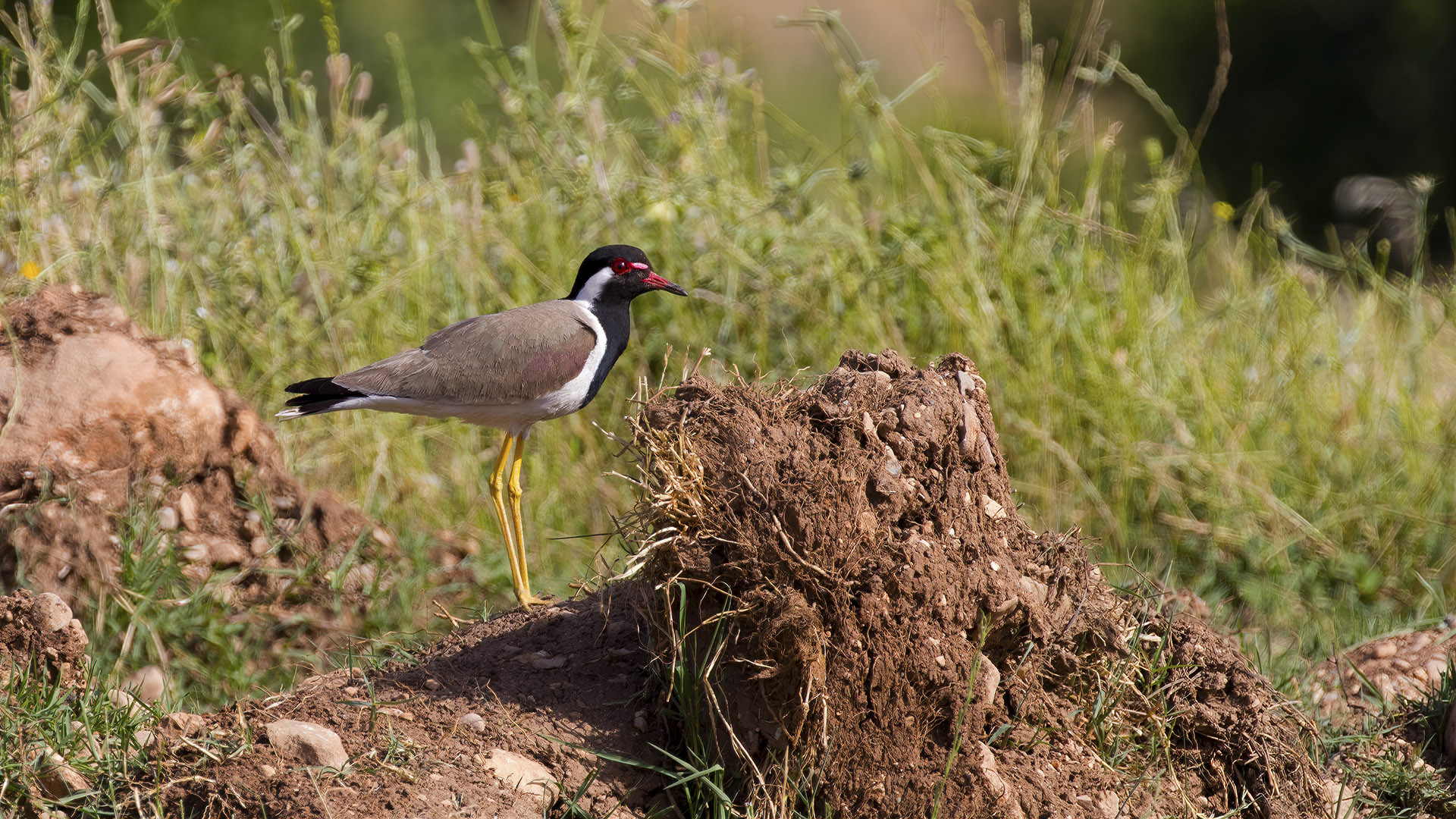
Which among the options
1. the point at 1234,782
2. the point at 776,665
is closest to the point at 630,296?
the point at 776,665

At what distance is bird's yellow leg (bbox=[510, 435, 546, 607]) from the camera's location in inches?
158

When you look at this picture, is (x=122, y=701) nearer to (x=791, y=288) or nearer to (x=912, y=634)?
(x=912, y=634)

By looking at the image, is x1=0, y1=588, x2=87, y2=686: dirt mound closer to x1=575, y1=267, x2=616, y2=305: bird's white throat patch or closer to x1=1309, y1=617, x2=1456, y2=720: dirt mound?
x1=575, y1=267, x2=616, y2=305: bird's white throat patch

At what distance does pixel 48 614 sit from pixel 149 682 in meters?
0.98

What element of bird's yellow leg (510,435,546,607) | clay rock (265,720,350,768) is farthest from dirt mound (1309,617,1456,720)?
clay rock (265,720,350,768)

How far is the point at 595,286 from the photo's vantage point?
462 cm

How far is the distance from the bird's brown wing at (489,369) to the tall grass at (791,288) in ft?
3.36

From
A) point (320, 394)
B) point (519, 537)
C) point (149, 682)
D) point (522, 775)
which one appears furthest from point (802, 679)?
point (149, 682)

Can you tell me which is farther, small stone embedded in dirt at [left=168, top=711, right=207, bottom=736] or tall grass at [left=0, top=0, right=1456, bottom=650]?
tall grass at [left=0, top=0, right=1456, bottom=650]

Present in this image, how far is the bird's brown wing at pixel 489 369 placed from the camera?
4.28 m

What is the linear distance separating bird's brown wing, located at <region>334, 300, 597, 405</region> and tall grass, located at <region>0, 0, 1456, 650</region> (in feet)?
3.36

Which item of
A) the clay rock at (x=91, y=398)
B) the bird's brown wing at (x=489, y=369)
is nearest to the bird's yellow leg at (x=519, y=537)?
the bird's brown wing at (x=489, y=369)

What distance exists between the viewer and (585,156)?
6.32 metres

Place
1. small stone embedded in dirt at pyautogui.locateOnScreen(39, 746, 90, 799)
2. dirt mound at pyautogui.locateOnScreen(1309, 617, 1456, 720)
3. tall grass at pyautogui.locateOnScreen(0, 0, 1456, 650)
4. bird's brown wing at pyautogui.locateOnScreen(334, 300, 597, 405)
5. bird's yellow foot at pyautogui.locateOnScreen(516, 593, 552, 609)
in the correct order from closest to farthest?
small stone embedded in dirt at pyautogui.locateOnScreen(39, 746, 90, 799)
dirt mound at pyautogui.locateOnScreen(1309, 617, 1456, 720)
bird's yellow foot at pyautogui.locateOnScreen(516, 593, 552, 609)
bird's brown wing at pyautogui.locateOnScreen(334, 300, 597, 405)
tall grass at pyautogui.locateOnScreen(0, 0, 1456, 650)
